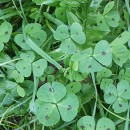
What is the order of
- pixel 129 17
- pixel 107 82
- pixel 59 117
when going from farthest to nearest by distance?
pixel 129 17, pixel 107 82, pixel 59 117

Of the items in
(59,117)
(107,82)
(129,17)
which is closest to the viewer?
(59,117)

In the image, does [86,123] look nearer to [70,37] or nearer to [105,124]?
[105,124]

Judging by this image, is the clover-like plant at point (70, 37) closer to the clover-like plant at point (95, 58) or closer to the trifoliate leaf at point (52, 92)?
the clover-like plant at point (95, 58)

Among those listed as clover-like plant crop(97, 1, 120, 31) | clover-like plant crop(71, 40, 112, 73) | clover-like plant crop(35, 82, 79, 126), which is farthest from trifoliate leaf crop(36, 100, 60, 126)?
clover-like plant crop(97, 1, 120, 31)

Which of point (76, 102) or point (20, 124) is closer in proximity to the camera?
point (76, 102)

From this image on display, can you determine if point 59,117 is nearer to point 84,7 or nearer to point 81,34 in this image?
point 81,34

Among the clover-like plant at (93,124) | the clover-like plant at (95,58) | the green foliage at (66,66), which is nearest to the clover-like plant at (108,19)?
the green foliage at (66,66)

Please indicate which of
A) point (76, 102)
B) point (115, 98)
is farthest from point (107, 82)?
point (76, 102)
